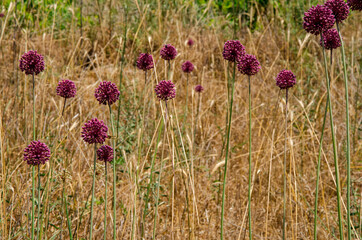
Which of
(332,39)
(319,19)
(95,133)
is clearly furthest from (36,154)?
(332,39)

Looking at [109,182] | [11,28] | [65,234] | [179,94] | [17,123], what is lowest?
[65,234]

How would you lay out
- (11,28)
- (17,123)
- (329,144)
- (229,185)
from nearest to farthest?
(229,185) → (17,123) → (329,144) → (11,28)

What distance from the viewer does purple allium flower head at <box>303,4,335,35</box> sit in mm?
1035

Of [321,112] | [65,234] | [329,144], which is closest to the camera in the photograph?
A: [65,234]

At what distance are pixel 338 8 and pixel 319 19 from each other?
0.08 metres

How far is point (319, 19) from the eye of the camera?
1045 millimetres

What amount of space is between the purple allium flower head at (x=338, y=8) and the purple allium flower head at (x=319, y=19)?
0.04 metres

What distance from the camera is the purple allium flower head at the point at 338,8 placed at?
107 cm

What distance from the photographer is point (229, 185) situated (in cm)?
226

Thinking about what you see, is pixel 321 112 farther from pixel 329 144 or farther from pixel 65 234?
pixel 65 234

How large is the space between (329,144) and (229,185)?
885 millimetres

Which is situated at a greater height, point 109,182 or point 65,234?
point 109,182

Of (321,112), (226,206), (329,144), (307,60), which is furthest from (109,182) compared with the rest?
(307,60)

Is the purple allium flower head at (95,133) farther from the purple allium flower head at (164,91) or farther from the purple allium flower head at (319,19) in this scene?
the purple allium flower head at (319,19)
